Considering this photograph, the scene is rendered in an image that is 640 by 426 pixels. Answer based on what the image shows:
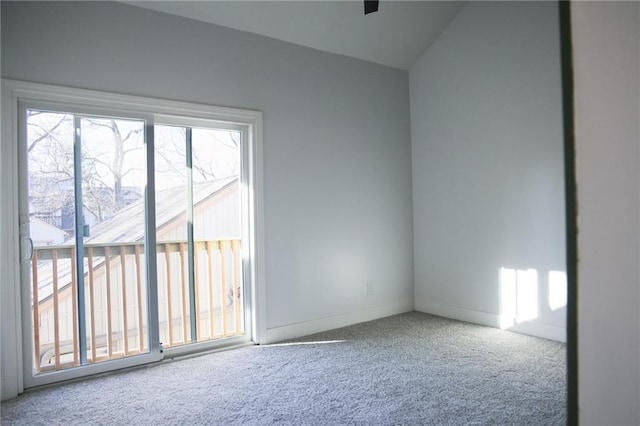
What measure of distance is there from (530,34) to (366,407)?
9.88 ft

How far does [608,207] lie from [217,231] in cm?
337

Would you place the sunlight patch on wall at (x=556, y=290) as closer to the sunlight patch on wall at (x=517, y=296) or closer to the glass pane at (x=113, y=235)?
the sunlight patch on wall at (x=517, y=296)

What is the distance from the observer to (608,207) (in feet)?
1.13

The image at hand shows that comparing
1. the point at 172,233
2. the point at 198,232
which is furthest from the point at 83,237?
the point at 198,232

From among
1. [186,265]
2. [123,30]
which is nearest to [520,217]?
[186,265]

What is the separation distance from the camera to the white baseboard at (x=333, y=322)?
3393 mm

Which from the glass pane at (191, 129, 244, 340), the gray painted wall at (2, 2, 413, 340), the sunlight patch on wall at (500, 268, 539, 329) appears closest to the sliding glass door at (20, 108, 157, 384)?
the gray painted wall at (2, 2, 413, 340)

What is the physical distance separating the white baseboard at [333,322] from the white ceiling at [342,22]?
2.33 metres

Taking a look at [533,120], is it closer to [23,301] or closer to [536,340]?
[536,340]

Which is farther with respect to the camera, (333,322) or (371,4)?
(333,322)

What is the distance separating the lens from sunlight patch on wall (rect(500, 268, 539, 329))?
336cm

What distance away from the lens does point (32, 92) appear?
8.08 ft

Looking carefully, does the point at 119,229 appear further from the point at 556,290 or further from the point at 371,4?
the point at 556,290

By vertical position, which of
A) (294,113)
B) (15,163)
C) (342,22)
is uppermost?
(342,22)
